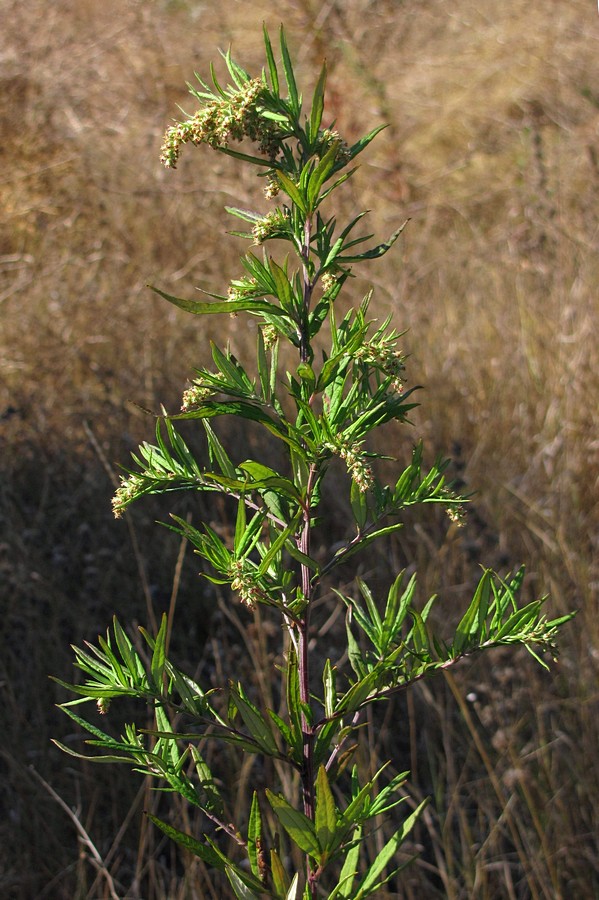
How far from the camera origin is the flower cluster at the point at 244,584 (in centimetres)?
62

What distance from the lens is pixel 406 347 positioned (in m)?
3.50

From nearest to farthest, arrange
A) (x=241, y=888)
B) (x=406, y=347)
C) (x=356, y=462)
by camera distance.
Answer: (x=356, y=462) → (x=241, y=888) → (x=406, y=347)

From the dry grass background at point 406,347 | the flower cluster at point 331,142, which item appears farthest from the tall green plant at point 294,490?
the dry grass background at point 406,347

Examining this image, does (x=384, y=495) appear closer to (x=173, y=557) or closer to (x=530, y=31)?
(x=173, y=557)

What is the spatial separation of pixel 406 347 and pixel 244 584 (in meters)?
2.96

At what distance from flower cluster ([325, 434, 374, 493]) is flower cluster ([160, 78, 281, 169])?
0.22 meters

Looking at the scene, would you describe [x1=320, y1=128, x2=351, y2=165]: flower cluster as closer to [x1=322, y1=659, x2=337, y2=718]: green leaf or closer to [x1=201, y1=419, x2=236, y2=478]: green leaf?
[x1=201, y1=419, x2=236, y2=478]: green leaf

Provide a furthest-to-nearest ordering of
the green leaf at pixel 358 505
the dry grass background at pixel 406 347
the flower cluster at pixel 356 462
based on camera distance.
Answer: the dry grass background at pixel 406 347
the green leaf at pixel 358 505
the flower cluster at pixel 356 462

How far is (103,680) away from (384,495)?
27 centimetres

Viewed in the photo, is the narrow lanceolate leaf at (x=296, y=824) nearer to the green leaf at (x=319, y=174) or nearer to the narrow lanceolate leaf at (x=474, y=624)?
the narrow lanceolate leaf at (x=474, y=624)

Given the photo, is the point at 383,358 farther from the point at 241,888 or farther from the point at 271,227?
the point at 241,888

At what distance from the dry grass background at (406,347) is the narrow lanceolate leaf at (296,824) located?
2.85 ft

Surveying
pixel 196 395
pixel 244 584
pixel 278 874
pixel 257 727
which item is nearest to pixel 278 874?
pixel 278 874

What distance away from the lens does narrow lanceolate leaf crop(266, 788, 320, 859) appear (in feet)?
1.96
